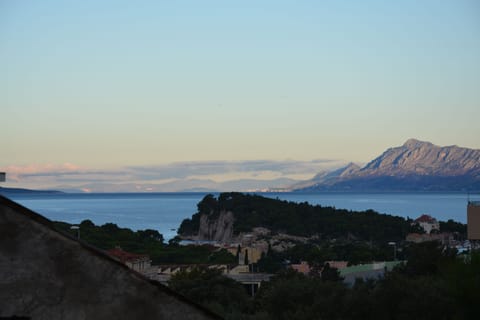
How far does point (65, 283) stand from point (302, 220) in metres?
113

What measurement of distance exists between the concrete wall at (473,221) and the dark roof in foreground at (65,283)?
97.2 feet

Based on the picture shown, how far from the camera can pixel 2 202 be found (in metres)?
4.24

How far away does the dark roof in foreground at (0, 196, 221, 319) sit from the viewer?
4.17 metres

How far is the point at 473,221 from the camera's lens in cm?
3303

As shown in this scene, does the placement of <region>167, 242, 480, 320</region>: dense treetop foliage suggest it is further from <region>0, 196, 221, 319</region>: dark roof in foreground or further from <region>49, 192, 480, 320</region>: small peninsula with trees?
<region>0, 196, 221, 319</region>: dark roof in foreground

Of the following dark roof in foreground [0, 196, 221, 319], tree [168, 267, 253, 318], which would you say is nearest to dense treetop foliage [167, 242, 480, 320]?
tree [168, 267, 253, 318]

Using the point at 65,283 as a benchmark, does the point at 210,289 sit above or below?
below

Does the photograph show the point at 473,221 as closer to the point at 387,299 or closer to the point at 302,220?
the point at 387,299

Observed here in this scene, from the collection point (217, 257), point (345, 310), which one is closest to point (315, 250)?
point (217, 257)

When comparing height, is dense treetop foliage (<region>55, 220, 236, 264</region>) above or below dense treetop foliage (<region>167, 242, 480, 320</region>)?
below

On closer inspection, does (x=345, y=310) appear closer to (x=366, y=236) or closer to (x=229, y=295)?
(x=229, y=295)

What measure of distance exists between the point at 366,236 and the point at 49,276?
95.5 metres

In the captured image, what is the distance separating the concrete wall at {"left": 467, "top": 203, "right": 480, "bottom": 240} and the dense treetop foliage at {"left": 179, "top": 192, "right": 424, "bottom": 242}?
6263 cm

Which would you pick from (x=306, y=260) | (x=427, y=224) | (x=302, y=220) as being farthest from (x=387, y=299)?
(x=302, y=220)
